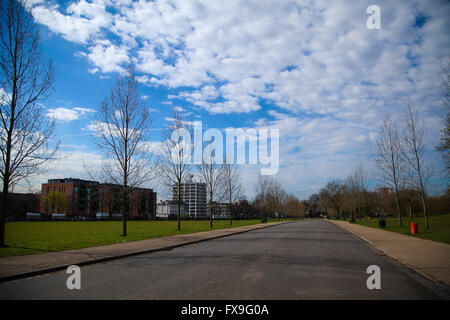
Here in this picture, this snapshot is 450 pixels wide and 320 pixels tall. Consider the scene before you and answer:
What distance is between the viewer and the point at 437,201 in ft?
219

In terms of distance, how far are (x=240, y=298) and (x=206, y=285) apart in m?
1.26

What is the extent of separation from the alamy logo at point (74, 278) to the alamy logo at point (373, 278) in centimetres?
673

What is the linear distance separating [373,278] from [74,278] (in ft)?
25.8

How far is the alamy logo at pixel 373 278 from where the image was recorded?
6684mm

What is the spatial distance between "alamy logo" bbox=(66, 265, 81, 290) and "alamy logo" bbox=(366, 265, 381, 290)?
22.1ft

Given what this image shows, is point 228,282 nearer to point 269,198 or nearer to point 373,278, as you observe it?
point 373,278

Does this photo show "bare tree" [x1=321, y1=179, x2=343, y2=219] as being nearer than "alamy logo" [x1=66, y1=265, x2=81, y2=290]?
No

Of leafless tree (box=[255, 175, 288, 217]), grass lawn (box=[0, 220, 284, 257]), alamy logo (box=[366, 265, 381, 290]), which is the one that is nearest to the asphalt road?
alamy logo (box=[366, 265, 381, 290])

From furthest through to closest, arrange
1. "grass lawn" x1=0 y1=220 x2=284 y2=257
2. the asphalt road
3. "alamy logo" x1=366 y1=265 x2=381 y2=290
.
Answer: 1. "grass lawn" x1=0 y1=220 x2=284 y2=257
2. "alamy logo" x1=366 y1=265 x2=381 y2=290
3. the asphalt road

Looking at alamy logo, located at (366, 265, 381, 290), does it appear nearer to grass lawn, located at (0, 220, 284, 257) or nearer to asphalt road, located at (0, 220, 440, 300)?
asphalt road, located at (0, 220, 440, 300)

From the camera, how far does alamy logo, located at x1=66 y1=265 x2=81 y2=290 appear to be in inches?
263

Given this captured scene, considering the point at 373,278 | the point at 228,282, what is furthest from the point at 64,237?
the point at 373,278
